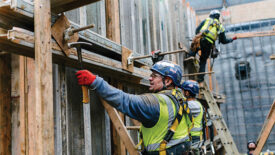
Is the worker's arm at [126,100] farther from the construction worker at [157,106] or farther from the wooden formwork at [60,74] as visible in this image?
the wooden formwork at [60,74]

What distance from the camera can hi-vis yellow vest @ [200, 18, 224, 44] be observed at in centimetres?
935

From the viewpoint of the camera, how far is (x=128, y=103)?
306cm

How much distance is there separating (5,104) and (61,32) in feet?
4.15

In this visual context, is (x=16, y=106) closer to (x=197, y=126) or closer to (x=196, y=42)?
(x=197, y=126)

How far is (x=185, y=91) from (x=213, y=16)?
380 cm

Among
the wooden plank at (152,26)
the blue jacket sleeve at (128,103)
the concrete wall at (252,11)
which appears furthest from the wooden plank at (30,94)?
the concrete wall at (252,11)

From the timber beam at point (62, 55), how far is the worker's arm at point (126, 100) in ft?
1.97

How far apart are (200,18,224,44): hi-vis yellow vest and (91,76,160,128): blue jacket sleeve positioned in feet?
21.4

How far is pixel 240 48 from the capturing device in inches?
676

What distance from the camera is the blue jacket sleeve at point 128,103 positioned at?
2938 millimetres

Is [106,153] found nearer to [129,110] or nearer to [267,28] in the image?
[129,110]

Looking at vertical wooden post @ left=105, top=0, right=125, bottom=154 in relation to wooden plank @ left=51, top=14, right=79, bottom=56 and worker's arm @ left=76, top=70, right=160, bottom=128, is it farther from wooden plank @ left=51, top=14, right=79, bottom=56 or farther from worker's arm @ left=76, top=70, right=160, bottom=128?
worker's arm @ left=76, top=70, right=160, bottom=128

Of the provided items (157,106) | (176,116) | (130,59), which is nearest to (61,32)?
(157,106)

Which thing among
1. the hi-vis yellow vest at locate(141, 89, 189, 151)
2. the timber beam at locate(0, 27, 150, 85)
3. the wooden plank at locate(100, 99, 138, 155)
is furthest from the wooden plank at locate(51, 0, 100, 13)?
the wooden plank at locate(100, 99, 138, 155)
